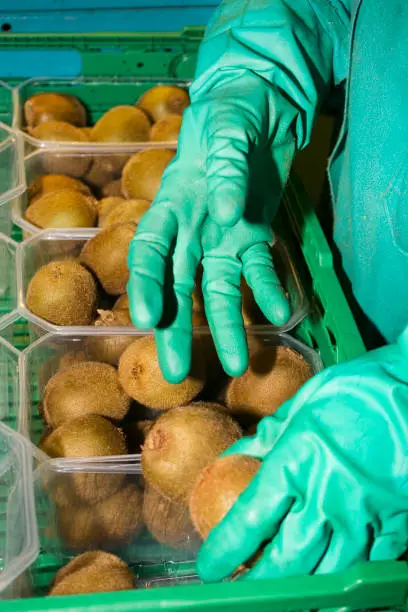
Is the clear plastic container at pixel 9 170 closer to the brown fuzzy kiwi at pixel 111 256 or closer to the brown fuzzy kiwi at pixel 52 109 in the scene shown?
the brown fuzzy kiwi at pixel 52 109

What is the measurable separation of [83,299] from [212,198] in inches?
25.1

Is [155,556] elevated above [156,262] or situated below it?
below

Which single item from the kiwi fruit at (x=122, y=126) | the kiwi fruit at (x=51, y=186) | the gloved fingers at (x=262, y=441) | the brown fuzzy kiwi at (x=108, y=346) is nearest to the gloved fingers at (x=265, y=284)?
the gloved fingers at (x=262, y=441)

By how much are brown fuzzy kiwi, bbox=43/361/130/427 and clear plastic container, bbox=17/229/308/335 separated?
101 millimetres

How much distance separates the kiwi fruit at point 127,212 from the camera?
181 cm

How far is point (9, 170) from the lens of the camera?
2115 mm

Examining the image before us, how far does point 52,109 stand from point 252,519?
5.62 feet

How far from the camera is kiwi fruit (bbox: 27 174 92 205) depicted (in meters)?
1.98

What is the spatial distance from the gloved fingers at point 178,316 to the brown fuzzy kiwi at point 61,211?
25.0 inches

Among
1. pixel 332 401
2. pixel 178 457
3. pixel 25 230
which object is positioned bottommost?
pixel 178 457

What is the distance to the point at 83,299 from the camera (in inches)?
65.2

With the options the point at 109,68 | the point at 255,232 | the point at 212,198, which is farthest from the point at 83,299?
the point at 109,68

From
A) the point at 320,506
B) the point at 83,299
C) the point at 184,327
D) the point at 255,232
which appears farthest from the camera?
the point at 83,299

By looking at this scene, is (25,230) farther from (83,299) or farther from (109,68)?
(109,68)
